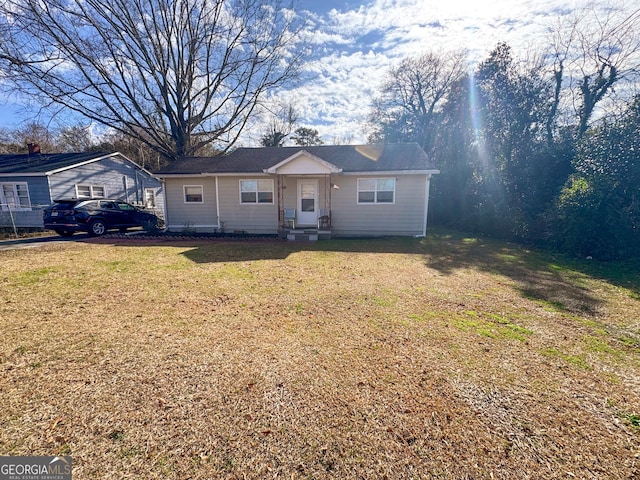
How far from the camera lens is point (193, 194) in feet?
44.2

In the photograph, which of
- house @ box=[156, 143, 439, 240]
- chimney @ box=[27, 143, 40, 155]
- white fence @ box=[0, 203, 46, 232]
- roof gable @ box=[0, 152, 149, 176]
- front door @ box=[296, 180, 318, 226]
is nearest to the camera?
house @ box=[156, 143, 439, 240]

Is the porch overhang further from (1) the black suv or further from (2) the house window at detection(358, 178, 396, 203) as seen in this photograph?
(1) the black suv

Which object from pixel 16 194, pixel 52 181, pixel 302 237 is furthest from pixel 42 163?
pixel 302 237

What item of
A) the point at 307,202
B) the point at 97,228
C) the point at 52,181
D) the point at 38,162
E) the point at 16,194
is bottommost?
the point at 97,228

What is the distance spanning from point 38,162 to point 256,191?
1459 cm

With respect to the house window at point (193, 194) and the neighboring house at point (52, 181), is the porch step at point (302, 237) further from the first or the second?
the neighboring house at point (52, 181)

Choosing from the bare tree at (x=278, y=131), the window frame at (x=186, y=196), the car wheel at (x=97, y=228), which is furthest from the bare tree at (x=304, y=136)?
the car wheel at (x=97, y=228)

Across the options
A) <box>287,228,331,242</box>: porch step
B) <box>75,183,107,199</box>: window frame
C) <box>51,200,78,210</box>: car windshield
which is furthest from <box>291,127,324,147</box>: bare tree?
<box>51,200,78,210</box>: car windshield

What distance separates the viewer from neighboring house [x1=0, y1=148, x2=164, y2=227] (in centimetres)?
1452

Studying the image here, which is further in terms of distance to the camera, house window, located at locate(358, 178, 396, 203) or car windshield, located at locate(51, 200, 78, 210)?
house window, located at locate(358, 178, 396, 203)

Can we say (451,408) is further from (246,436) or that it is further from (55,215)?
(55,215)

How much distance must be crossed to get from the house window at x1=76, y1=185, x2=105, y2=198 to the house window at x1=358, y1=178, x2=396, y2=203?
16617 mm

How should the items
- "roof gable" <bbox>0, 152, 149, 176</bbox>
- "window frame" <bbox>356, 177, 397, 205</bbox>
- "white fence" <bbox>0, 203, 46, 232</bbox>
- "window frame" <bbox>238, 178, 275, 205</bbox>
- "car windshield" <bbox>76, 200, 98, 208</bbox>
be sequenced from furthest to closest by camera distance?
1. "white fence" <bbox>0, 203, 46, 232</bbox>
2. "roof gable" <bbox>0, 152, 149, 176</bbox>
3. "window frame" <bbox>238, 178, 275, 205</bbox>
4. "window frame" <bbox>356, 177, 397, 205</bbox>
5. "car windshield" <bbox>76, 200, 98, 208</bbox>

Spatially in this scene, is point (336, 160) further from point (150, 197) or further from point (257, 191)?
point (150, 197)
